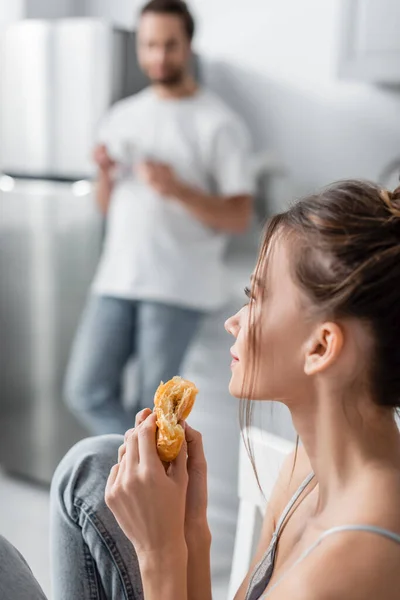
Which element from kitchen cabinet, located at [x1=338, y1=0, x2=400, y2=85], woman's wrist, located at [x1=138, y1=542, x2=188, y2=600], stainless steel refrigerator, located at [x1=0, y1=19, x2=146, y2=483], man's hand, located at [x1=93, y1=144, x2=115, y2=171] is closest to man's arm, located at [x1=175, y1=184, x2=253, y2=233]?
man's hand, located at [x1=93, y1=144, x2=115, y2=171]

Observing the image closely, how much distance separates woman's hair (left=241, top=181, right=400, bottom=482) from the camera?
0.77 m

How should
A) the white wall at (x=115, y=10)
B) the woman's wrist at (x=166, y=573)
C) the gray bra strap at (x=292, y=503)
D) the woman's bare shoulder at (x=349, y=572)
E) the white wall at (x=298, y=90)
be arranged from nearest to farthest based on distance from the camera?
the woman's bare shoulder at (x=349, y=572) → the woman's wrist at (x=166, y=573) → the gray bra strap at (x=292, y=503) → the white wall at (x=298, y=90) → the white wall at (x=115, y=10)

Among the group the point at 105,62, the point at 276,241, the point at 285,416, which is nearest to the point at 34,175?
the point at 105,62

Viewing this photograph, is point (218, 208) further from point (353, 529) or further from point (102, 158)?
point (353, 529)

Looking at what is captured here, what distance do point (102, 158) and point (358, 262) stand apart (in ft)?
5.17

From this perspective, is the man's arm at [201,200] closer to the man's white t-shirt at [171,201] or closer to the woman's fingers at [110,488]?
the man's white t-shirt at [171,201]

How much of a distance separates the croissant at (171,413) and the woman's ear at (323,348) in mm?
163

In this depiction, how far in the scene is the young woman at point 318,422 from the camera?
30.2 inches

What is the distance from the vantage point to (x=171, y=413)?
934 mm

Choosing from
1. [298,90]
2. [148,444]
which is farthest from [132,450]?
[298,90]

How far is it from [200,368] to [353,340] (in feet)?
5.16

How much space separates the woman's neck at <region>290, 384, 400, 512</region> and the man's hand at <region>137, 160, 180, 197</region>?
1343 millimetres

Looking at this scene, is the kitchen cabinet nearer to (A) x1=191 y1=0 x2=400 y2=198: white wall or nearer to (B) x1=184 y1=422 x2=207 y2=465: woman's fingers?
(A) x1=191 y1=0 x2=400 y2=198: white wall

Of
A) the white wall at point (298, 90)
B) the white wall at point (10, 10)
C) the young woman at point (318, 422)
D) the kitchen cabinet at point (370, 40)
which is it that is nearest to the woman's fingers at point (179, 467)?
the young woman at point (318, 422)
